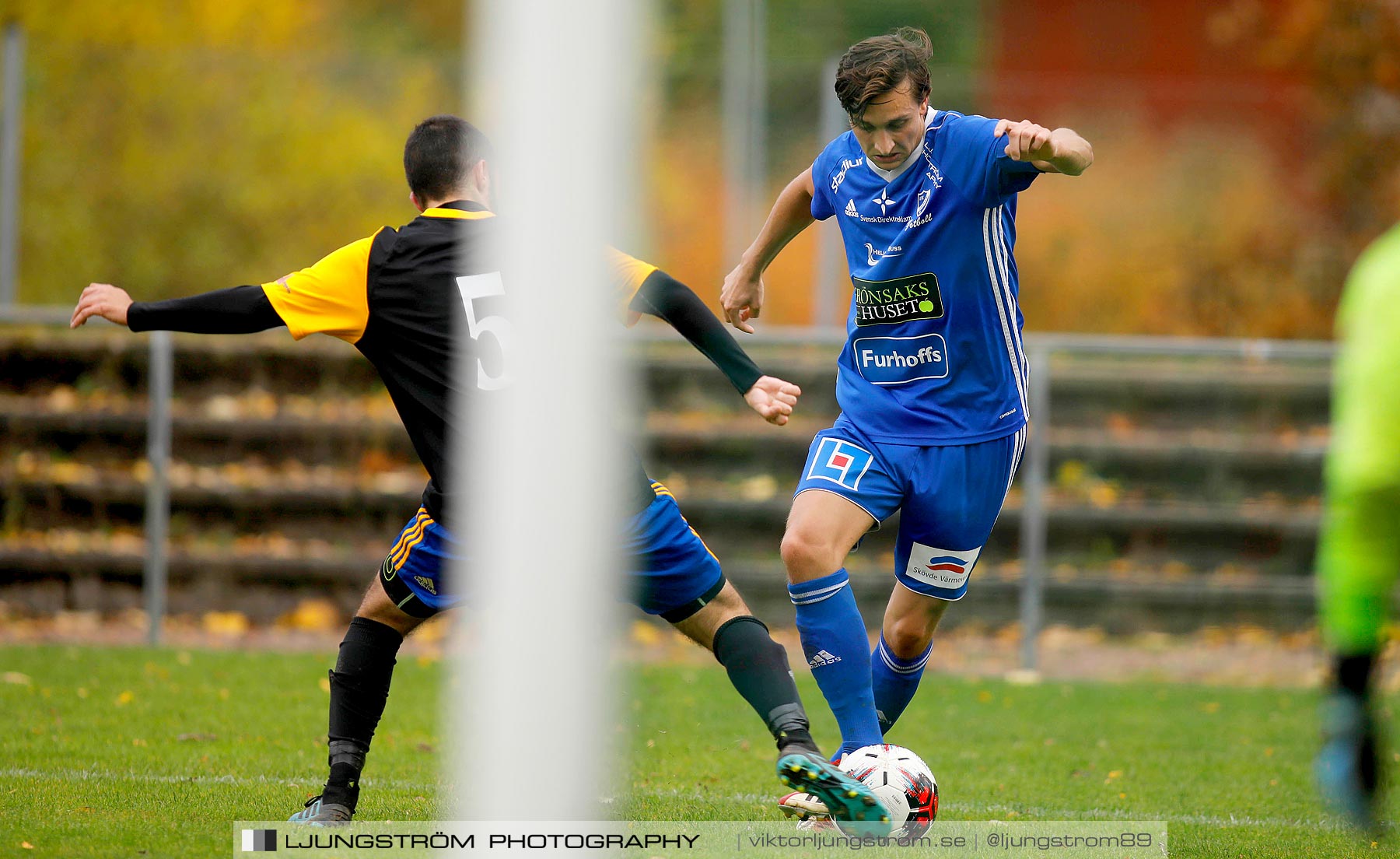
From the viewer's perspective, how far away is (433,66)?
11422 mm

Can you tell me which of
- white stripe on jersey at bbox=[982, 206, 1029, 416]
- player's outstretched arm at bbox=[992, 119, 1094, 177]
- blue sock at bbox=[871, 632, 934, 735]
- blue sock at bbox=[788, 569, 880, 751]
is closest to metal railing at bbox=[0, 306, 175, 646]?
blue sock at bbox=[871, 632, 934, 735]

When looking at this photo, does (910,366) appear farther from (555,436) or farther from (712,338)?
(555,436)

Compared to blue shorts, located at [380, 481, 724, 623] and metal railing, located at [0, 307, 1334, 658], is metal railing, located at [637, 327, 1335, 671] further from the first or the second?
blue shorts, located at [380, 481, 724, 623]

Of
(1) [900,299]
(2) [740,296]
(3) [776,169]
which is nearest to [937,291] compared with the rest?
(1) [900,299]

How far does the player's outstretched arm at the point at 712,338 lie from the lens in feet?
12.6

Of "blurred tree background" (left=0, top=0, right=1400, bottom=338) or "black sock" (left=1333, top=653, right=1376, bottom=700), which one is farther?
"blurred tree background" (left=0, top=0, right=1400, bottom=338)

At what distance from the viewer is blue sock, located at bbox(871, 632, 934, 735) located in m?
4.79

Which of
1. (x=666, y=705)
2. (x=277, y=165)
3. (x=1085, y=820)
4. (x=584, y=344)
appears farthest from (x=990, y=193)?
(x=277, y=165)

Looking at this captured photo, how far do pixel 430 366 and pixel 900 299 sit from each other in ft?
4.65

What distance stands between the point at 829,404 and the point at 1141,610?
2.37 m

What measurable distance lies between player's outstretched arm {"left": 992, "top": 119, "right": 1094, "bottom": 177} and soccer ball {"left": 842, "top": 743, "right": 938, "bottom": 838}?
1.69 metres

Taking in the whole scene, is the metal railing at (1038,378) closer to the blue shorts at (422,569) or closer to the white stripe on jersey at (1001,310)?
the white stripe on jersey at (1001,310)

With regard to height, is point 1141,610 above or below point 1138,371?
below

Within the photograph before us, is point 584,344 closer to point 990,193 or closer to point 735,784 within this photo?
point 990,193
